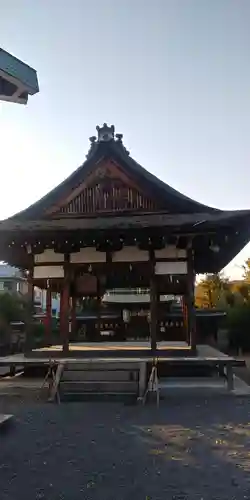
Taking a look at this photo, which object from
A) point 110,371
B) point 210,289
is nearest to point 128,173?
point 110,371

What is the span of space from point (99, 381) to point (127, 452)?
401cm

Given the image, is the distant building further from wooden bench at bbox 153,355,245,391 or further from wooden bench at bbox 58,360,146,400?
wooden bench at bbox 153,355,245,391

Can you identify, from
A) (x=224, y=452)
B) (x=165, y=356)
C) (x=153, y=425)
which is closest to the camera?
(x=224, y=452)

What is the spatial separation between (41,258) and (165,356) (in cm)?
381

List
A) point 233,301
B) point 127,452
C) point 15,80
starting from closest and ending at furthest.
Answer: point 15,80, point 127,452, point 233,301

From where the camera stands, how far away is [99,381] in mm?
9008

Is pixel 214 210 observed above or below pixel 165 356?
above

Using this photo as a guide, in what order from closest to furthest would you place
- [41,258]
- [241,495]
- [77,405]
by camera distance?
1. [241,495]
2. [77,405]
3. [41,258]

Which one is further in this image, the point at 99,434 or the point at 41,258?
the point at 41,258

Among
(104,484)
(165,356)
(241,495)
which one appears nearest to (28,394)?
(165,356)

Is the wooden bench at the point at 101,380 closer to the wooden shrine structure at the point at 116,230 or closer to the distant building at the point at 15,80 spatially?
the wooden shrine structure at the point at 116,230

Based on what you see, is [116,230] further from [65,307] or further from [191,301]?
[191,301]

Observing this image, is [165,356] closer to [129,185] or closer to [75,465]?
[129,185]

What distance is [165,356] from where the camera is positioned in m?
10.1
